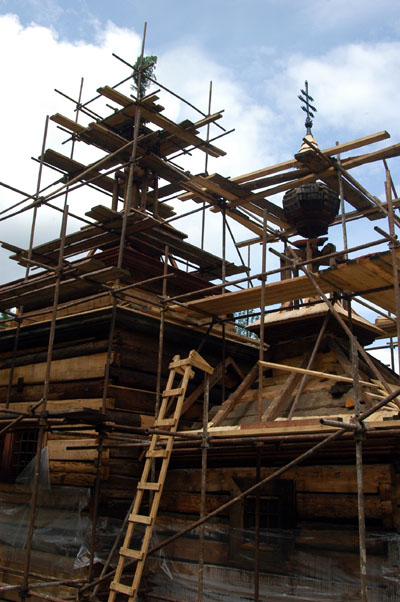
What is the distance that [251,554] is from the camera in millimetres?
8336

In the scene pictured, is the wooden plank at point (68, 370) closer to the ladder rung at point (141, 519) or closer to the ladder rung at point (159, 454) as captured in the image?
the ladder rung at point (159, 454)

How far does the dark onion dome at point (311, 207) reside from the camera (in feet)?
37.3

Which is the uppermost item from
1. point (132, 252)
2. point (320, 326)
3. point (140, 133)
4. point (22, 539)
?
point (140, 133)

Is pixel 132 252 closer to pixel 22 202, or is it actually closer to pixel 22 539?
pixel 22 202

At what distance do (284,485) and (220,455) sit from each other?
1026 millimetres

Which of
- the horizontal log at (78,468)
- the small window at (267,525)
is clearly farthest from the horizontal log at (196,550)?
the horizontal log at (78,468)

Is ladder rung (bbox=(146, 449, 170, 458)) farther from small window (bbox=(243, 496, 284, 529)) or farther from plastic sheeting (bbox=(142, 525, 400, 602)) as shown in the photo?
small window (bbox=(243, 496, 284, 529))

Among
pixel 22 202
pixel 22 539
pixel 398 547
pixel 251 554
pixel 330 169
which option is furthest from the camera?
pixel 22 202

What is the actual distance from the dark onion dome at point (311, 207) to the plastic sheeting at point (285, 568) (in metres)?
5.78

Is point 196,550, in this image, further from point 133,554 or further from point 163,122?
point 163,122

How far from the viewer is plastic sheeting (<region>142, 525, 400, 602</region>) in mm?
7270

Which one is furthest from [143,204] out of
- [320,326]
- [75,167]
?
[320,326]

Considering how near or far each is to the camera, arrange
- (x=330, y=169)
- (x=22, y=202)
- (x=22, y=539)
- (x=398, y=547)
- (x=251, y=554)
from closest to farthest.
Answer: (x=398, y=547) → (x=251, y=554) → (x=22, y=539) → (x=330, y=169) → (x=22, y=202)

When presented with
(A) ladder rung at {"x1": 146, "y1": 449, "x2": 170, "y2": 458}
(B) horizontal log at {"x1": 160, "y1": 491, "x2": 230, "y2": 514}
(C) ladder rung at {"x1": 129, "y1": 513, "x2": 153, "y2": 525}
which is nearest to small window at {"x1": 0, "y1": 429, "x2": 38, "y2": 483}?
(B) horizontal log at {"x1": 160, "y1": 491, "x2": 230, "y2": 514}
